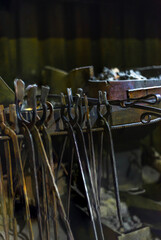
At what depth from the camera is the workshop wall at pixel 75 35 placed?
8.82 feet

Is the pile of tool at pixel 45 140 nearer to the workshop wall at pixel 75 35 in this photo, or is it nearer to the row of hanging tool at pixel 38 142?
the row of hanging tool at pixel 38 142

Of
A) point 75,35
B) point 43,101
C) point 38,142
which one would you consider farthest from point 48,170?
point 75,35

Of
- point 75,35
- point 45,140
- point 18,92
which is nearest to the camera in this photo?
point 18,92

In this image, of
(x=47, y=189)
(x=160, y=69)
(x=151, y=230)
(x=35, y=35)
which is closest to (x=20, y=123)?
(x=47, y=189)

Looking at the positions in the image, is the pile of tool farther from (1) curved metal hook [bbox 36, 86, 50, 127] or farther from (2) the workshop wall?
(2) the workshop wall

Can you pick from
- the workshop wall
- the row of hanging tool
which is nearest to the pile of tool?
the row of hanging tool

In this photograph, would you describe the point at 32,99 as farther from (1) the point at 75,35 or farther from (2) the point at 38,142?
(1) the point at 75,35

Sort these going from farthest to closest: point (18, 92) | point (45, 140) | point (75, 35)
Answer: point (75, 35), point (45, 140), point (18, 92)

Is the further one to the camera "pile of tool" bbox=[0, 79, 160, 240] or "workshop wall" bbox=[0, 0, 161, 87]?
"workshop wall" bbox=[0, 0, 161, 87]

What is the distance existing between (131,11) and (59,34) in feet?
2.49

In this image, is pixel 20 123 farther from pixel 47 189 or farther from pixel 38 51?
pixel 38 51

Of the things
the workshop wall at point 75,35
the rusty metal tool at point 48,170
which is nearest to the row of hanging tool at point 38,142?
the rusty metal tool at point 48,170

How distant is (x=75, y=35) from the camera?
9.70 ft

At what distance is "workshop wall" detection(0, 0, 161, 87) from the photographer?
8.82 feet
